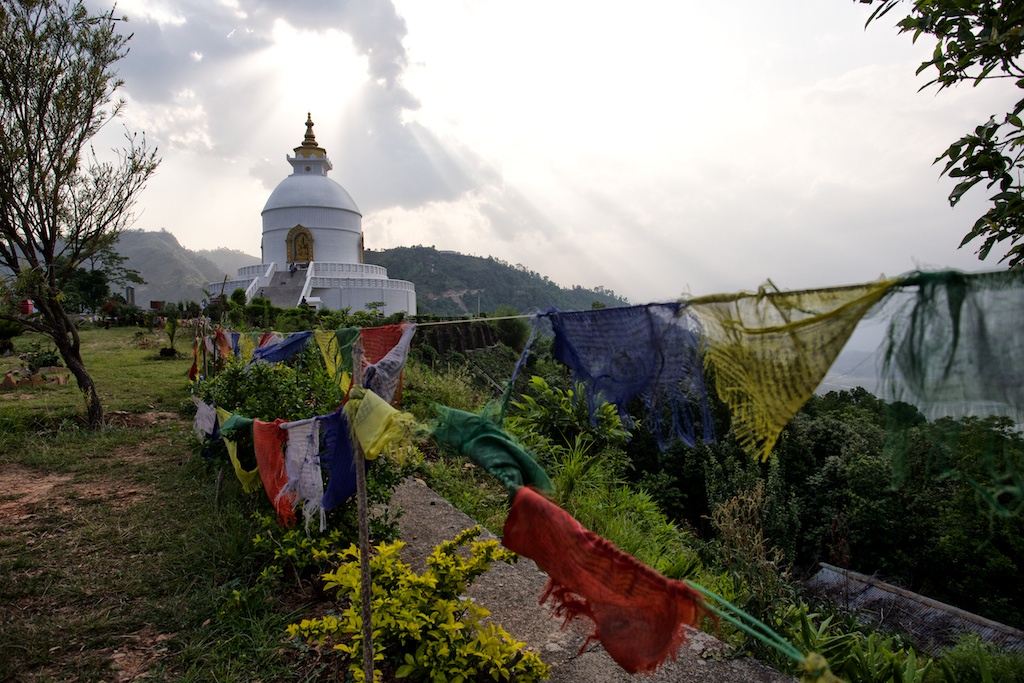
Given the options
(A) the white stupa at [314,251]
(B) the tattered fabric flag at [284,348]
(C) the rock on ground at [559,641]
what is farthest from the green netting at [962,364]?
(A) the white stupa at [314,251]

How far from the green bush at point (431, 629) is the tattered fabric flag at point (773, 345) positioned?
1.58m

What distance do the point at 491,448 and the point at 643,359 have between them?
62 cm

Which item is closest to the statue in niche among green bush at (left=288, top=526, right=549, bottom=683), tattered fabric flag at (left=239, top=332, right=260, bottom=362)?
tattered fabric flag at (left=239, top=332, right=260, bottom=362)

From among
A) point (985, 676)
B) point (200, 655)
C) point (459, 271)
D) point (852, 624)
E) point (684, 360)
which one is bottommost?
point (852, 624)

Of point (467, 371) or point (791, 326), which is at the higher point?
point (791, 326)

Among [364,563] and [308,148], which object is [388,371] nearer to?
[364,563]

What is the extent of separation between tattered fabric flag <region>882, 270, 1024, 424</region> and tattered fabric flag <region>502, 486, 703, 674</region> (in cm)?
78

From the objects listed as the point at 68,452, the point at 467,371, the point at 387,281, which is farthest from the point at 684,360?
the point at 387,281

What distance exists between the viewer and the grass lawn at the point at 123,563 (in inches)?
118

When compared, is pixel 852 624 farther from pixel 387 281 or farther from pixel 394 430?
pixel 387 281

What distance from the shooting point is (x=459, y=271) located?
6650 centimetres

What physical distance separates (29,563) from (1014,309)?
5.31m

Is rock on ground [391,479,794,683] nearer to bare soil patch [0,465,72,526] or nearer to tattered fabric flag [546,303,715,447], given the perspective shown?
tattered fabric flag [546,303,715,447]

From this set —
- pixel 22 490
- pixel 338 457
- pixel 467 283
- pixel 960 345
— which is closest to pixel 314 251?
pixel 22 490
